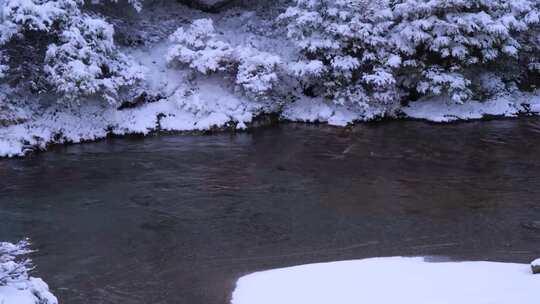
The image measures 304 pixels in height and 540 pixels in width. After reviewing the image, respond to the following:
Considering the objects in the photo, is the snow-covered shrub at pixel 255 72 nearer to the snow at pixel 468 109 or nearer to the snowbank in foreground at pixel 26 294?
the snow at pixel 468 109

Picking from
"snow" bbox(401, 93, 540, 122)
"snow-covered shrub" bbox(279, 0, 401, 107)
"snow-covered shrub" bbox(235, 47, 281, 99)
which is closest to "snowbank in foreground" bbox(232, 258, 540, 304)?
"snow-covered shrub" bbox(235, 47, 281, 99)

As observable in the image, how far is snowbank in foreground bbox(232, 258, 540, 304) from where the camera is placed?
5.92 metres

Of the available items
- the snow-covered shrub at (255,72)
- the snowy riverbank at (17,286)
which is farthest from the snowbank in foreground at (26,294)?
the snow-covered shrub at (255,72)

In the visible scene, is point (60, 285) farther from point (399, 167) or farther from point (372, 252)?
point (399, 167)

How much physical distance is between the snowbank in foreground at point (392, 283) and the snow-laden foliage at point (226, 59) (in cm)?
882

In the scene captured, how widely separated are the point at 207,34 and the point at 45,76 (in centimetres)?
459

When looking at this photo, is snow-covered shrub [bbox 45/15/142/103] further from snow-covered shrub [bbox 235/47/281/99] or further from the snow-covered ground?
snow-covered shrub [bbox 235/47/281/99]

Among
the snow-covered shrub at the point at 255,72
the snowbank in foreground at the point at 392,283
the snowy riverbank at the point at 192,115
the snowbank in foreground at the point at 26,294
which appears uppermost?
the snow-covered shrub at the point at 255,72

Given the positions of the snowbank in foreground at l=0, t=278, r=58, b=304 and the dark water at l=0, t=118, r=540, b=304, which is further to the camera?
the dark water at l=0, t=118, r=540, b=304

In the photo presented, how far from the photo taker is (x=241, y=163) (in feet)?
42.2

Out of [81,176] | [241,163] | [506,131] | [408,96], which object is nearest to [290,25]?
[408,96]

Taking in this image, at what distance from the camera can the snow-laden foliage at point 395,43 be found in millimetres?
16078

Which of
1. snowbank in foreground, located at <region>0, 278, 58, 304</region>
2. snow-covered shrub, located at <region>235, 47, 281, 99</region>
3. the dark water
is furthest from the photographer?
snow-covered shrub, located at <region>235, 47, 281, 99</region>

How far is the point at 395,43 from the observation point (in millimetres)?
16484
